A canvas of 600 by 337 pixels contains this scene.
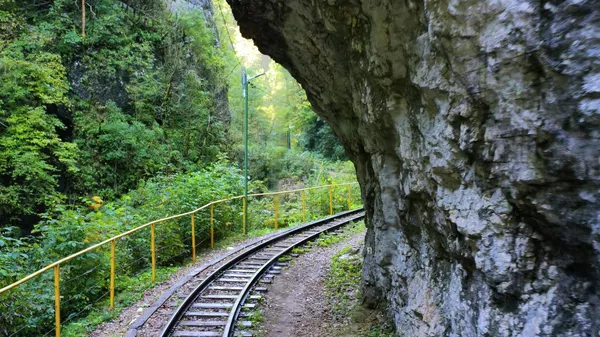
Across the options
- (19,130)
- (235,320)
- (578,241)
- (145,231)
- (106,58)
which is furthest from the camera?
(106,58)

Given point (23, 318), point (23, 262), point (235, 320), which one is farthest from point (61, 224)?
point (235, 320)

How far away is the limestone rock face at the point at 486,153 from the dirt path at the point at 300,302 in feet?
6.66

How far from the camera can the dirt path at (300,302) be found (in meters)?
7.49

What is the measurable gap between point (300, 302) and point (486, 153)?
21.2 feet

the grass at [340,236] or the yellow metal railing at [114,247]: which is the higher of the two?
the yellow metal railing at [114,247]

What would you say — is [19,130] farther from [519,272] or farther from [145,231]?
[519,272]

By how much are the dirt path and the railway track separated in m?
0.36

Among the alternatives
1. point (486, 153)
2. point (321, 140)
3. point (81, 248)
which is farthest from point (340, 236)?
point (321, 140)

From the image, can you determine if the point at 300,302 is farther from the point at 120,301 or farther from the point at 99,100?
the point at 99,100

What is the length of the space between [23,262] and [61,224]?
39.7 inches

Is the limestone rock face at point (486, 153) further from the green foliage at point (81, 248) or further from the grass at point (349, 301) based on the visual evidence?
the green foliage at point (81, 248)

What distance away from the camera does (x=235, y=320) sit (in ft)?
24.9

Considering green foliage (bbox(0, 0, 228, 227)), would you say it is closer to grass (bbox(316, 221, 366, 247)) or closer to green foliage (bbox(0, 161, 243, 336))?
green foliage (bbox(0, 161, 243, 336))

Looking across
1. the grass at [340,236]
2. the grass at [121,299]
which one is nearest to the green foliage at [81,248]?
the grass at [121,299]
